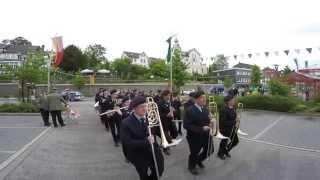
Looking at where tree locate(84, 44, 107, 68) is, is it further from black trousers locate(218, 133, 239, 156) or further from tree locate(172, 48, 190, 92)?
black trousers locate(218, 133, 239, 156)

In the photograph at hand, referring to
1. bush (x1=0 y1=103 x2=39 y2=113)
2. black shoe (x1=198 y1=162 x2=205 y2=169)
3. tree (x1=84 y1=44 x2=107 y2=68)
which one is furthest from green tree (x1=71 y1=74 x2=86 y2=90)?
black shoe (x1=198 y1=162 x2=205 y2=169)

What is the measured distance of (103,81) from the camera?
82062 millimetres

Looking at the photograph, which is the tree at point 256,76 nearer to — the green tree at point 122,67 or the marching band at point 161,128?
the green tree at point 122,67

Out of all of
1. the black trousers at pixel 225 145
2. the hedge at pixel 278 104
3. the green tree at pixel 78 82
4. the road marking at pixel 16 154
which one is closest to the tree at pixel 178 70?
the green tree at pixel 78 82

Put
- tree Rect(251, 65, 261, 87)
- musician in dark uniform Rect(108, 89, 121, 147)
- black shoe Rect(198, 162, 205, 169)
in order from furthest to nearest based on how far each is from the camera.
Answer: tree Rect(251, 65, 261, 87) < musician in dark uniform Rect(108, 89, 121, 147) < black shoe Rect(198, 162, 205, 169)

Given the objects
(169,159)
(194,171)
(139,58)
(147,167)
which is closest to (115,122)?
(169,159)

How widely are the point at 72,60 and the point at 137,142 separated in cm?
9045

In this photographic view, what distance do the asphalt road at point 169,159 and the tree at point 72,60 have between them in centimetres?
7809

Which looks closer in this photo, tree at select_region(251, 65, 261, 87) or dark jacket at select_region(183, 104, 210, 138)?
dark jacket at select_region(183, 104, 210, 138)

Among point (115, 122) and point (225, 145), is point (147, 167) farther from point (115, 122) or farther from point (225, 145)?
point (115, 122)

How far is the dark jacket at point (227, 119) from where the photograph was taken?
11367 millimetres

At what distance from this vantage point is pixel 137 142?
6.98 meters

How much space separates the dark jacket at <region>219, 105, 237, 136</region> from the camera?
11367 mm

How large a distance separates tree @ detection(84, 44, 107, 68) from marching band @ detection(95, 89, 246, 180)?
304ft
